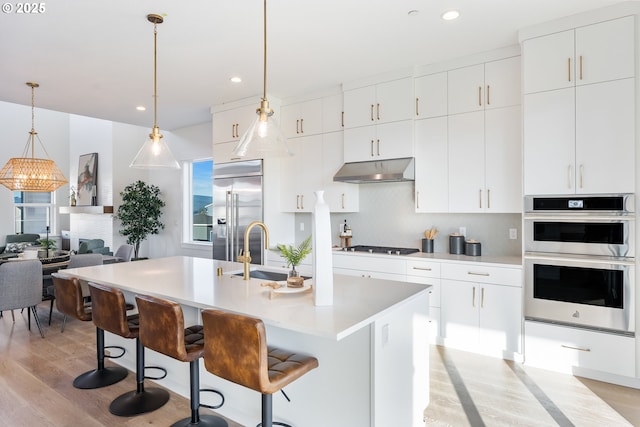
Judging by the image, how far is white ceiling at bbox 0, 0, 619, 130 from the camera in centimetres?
280

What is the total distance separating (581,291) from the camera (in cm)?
303

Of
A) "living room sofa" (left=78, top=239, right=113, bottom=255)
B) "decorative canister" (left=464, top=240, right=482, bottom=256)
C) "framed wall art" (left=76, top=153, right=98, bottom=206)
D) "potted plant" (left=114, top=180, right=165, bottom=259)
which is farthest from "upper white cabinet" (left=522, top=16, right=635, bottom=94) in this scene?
"framed wall art" (left=76, top=153, right=98, bottom=206)

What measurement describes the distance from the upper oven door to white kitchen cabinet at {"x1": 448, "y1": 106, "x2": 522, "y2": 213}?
0.34 m

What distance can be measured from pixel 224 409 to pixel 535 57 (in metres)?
3.65

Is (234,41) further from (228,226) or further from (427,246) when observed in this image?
(427,246)

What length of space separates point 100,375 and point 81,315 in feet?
1.92

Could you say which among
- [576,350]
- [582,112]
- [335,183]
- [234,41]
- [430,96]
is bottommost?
[576,350]

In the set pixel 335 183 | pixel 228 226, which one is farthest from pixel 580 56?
pixel 228 226

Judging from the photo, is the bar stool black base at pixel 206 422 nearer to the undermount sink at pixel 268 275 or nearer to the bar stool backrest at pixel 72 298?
the undermount sink at pixel 268 275

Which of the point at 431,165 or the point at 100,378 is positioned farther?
the point at 431,165

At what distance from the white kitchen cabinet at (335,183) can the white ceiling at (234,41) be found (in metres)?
0.68

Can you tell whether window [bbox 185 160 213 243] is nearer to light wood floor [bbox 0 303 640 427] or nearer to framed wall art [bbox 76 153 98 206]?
framed wall art [bbox 76 153 98 206]

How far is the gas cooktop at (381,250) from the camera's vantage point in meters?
4.16

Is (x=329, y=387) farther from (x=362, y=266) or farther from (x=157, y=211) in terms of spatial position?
(x=157, y=211)
